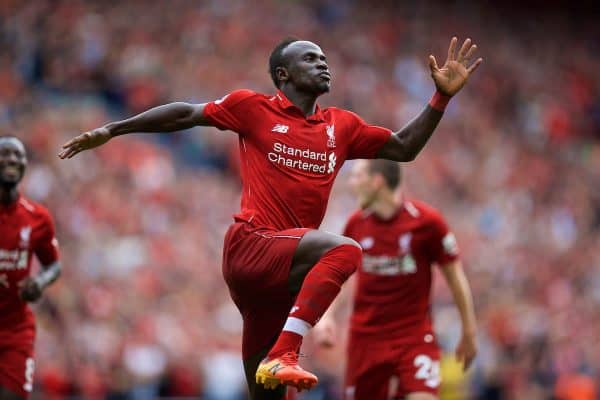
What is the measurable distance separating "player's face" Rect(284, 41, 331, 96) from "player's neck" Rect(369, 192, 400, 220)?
2.63 m

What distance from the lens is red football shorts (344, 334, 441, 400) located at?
852 centimetres

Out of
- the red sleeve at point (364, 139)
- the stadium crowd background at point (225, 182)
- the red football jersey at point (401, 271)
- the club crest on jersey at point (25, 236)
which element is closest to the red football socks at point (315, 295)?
the red sleeve at point (364, 139)

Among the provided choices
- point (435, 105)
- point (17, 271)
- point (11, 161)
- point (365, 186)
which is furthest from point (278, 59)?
point (17, 271)

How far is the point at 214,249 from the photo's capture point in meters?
15.2

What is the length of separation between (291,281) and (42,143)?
875cm

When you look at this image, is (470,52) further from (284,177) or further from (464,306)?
(464,306)

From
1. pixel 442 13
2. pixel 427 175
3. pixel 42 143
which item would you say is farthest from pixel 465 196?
pixel 42 143

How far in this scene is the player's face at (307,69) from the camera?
255 inches

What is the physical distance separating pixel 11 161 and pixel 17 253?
737 millimetres

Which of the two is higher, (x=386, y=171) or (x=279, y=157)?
(x=386, y=171)

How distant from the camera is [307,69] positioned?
649cm

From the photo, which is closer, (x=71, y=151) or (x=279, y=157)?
(x=71, y=151)

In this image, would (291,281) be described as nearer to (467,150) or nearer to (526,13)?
(467,150)

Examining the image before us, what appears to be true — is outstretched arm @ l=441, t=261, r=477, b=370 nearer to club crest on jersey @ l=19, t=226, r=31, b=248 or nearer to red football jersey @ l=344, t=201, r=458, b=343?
red football jersey @ l=344, t=201, r=458, b=343
